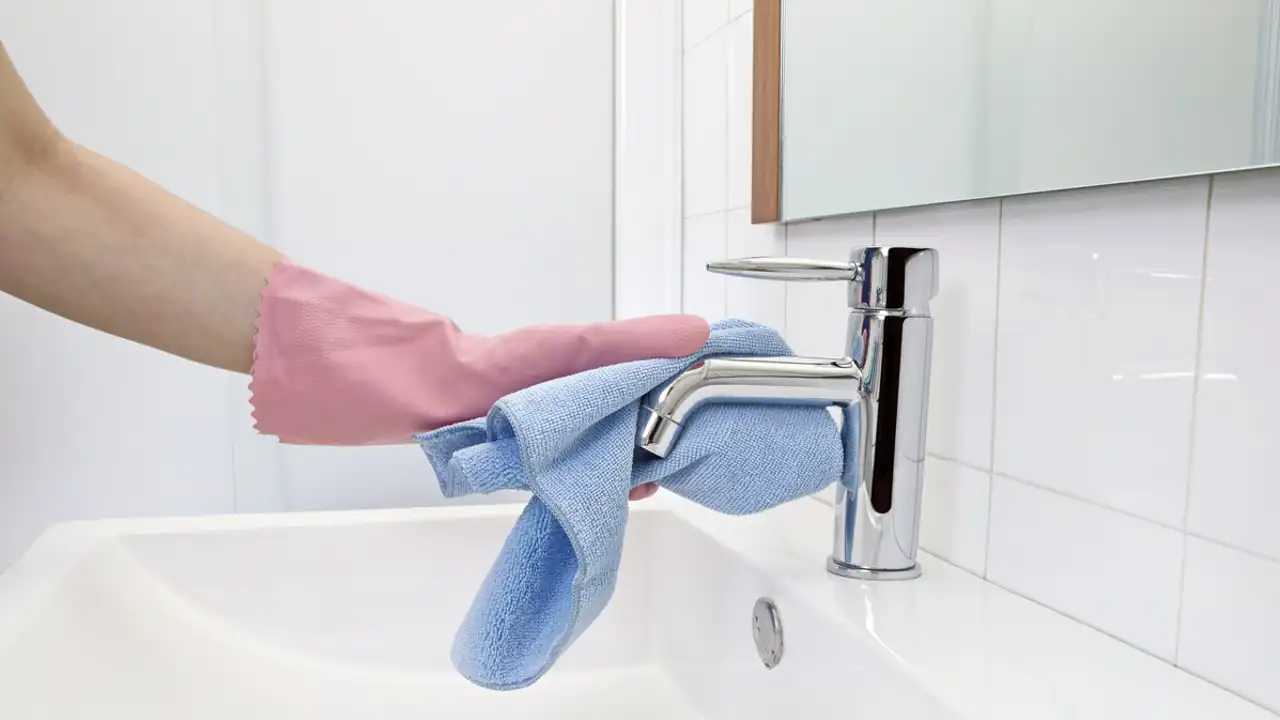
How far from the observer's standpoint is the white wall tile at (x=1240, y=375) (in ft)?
1.33

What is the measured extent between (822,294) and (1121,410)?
333 millimetres

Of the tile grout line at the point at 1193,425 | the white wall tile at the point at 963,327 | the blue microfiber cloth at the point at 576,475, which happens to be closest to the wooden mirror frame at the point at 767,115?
Result: the white wall tile at the point at 963,327

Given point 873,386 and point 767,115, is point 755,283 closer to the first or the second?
point 767,115

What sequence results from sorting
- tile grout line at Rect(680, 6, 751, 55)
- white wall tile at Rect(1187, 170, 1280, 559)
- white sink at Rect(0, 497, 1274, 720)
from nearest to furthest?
white wall tile at Rect(1187, 170, 1280, 559), white sink at Rect(0, 497, 1274, 720), tile grout line at Rect(680, 6, 751, 55)

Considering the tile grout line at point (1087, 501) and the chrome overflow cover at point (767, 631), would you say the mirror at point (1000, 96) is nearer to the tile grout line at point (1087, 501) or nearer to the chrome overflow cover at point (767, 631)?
the tile grout line at point (1087, 501)

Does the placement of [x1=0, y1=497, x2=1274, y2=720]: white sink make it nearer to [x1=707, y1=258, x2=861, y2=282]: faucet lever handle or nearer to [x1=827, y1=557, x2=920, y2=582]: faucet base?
[x1=827, y1=557, x2=920, y2=582]: faucet base

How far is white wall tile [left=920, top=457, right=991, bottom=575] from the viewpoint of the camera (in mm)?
596

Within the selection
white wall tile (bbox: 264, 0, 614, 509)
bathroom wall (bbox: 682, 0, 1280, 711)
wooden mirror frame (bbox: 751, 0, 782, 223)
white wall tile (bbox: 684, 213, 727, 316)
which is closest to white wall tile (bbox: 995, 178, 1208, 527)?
bathroom wall (bbox: 682, 0, 1280, 711)

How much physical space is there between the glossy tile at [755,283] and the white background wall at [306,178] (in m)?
0.24

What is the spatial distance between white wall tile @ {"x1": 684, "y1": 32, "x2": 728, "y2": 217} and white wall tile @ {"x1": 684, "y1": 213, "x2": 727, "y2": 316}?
2cm

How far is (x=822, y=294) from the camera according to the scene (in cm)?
79

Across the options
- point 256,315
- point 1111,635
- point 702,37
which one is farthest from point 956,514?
point 702,37

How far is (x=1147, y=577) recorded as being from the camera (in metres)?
0.47

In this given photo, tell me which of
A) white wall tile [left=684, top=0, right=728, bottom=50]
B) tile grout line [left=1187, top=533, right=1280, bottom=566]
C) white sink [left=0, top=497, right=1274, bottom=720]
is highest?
white wall tile [left=684, top=0, right=728, bottom=50]
